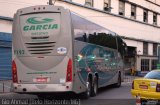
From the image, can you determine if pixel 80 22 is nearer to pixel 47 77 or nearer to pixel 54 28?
pixel 54 28

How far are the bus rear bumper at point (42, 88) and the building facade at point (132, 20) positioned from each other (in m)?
16.4

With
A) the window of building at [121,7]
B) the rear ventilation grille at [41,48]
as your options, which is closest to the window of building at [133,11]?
the window of building at [121,7]

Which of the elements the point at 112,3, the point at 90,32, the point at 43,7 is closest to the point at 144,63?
the point at 112,3

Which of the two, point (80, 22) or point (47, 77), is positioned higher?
point (80, 22)

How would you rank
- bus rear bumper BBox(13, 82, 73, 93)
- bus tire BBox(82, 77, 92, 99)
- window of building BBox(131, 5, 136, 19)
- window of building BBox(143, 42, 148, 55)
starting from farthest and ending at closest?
1. window of building BBox(143, 42, 148, 55)
2. window of building BBox(131, 5, 136, 19)
3. bus tire BBox(82, 77, 92, 99)
4. bus rear bumper BBox(13, 82, 73, 93)

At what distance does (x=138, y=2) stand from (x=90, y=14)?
1384 cm

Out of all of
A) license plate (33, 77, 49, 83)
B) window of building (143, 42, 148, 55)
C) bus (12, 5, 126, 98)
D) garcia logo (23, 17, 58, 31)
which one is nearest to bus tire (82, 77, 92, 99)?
bus (12, 5, 126, 98)

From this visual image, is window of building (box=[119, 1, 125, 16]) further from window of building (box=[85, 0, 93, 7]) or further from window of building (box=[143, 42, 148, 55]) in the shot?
window of building (box=[143, 42, 148, 55])

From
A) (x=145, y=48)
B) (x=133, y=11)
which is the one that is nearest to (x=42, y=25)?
(x=133, y=11)

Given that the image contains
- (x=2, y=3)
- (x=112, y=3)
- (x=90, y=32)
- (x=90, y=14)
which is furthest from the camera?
(x=112, y=3)

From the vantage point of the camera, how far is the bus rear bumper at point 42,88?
15633 mm

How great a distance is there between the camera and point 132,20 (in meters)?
52.1

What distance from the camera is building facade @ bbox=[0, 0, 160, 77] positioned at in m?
41.2

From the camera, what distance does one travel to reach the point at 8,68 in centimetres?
3002
